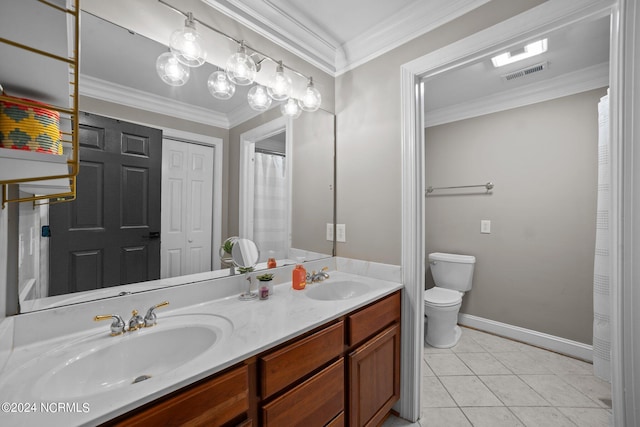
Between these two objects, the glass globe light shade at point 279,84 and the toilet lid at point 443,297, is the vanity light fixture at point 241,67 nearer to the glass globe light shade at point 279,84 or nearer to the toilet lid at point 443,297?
the glass globe light shade at point 279,84

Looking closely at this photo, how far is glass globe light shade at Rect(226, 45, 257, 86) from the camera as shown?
1347mm

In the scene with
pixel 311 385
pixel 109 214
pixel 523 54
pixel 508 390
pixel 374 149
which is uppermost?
pixel 523 54

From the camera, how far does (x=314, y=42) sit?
5.77 feet

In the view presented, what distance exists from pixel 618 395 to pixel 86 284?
2.15m

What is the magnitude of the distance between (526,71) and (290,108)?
206 centimetres

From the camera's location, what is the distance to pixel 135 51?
1.11 metres

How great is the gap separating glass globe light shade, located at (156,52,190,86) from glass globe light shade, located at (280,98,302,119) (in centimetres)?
62

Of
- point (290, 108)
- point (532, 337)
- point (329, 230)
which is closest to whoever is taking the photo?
point (290, 108)

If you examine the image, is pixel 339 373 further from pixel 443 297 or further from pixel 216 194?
pixel 443 297

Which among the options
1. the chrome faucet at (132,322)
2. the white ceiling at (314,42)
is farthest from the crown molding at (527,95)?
the chrome faucet at (132,322)

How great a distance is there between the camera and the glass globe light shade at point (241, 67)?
4.42 ft

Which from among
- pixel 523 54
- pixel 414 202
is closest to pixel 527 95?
pixel 523 54

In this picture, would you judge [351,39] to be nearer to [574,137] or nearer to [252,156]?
[252,156]

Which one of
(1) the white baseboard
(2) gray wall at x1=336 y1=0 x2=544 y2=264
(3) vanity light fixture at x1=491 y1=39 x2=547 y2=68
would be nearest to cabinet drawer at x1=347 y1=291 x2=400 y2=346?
(2) gray wall at x1=336 y1=0 x2=544 y2=264
